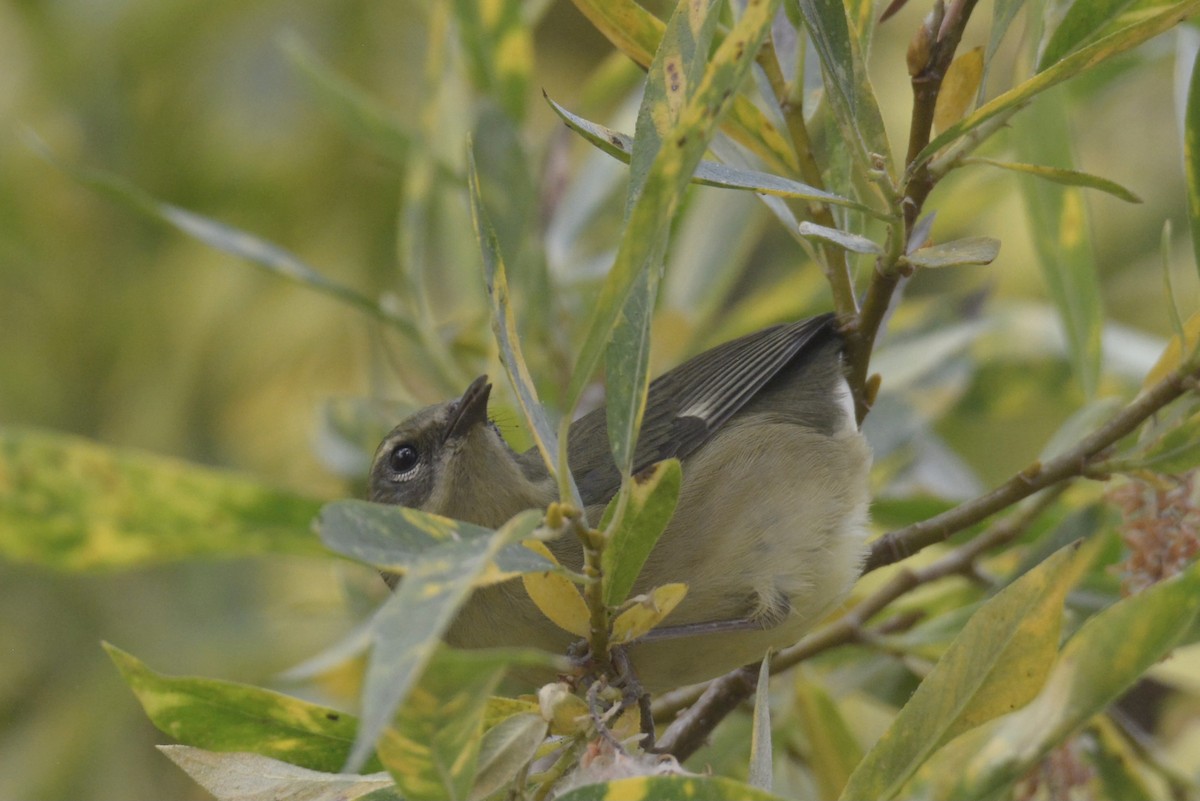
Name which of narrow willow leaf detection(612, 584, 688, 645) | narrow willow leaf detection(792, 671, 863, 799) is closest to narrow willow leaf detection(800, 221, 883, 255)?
narrow willow leaf detection(612, 584, 688, 645)

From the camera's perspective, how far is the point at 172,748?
1830 millimetres

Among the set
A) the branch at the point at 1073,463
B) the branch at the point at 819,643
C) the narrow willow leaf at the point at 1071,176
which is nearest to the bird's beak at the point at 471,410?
the branch at the point at 819,643

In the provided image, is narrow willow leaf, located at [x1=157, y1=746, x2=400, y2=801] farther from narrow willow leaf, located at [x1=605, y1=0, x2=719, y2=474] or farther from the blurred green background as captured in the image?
the blurred green background

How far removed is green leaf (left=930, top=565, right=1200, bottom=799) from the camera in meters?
1.39

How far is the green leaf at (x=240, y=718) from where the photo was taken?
1761 millimetres

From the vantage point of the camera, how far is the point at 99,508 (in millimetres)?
2129

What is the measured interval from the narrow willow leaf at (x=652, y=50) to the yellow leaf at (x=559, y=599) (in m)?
0.78

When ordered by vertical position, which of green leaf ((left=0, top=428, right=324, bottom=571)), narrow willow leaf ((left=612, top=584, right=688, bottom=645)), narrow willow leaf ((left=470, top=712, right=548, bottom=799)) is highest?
green leaf ((left=0, top=428, right=324, bottom=571))

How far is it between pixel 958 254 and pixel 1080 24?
39 centimetres

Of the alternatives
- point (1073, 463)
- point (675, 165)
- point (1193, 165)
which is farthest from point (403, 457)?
point (675, 165)

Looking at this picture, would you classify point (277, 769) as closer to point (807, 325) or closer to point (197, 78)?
point (807, 325)

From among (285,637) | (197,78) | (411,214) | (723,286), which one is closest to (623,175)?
(723,286)

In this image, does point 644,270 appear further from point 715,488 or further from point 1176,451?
point 715,488

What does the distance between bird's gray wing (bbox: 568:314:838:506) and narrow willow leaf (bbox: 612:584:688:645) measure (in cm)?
127
